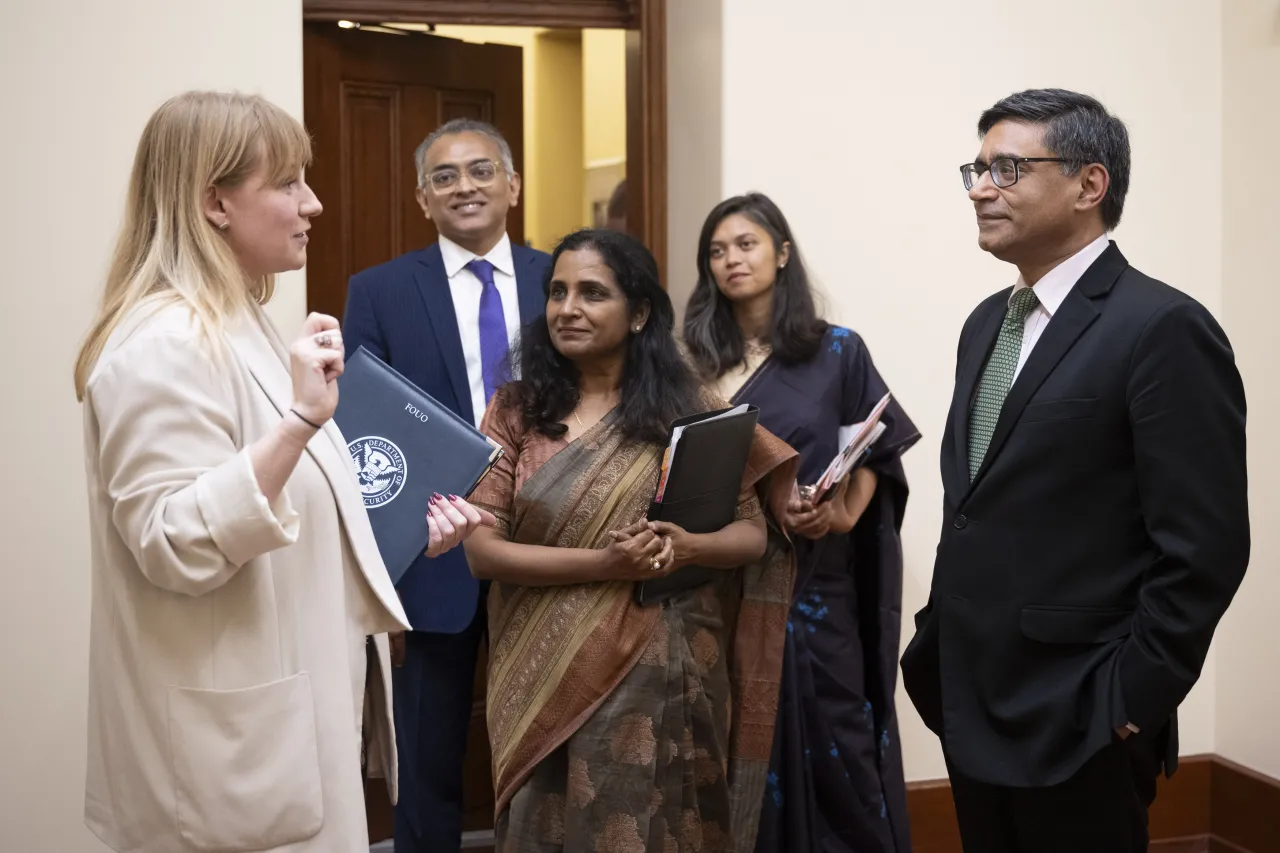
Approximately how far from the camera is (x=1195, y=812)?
373 cm

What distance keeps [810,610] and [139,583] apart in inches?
72.0

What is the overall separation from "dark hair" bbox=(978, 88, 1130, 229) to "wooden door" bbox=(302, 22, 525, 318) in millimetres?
2313

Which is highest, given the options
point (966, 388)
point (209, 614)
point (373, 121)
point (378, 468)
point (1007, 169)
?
point (373, 121)

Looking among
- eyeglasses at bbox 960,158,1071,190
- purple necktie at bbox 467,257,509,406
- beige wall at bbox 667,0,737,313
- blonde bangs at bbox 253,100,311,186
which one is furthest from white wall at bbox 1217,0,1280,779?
blonde bangs at bbox 253,100,311,186

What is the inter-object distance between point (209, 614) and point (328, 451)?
0.91ft

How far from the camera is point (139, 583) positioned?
5.18ft

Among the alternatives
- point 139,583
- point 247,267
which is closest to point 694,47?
point 247,267

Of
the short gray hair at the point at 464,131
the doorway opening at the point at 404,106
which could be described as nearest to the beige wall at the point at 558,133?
the doorway opening at the point at 404,106

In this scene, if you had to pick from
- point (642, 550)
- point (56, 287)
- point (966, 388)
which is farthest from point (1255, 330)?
point (56, 287)

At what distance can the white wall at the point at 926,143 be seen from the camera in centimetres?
359

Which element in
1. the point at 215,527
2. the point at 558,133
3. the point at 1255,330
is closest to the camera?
the point at 215,527

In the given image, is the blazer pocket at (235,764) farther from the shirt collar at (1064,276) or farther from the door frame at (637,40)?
the door frame at (637,40)

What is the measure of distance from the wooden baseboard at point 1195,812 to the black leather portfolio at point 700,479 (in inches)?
55.9

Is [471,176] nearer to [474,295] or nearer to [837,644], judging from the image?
[474,295]
